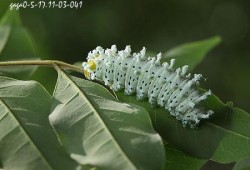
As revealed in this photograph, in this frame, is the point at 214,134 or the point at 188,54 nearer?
the point at 214,134

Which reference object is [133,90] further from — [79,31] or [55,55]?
[79,31]

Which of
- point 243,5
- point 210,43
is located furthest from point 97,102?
point 243,5

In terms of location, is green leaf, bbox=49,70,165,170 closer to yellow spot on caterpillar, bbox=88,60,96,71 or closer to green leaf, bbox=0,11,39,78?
yellow spot on caterpillar, bbox=88,60,96,71

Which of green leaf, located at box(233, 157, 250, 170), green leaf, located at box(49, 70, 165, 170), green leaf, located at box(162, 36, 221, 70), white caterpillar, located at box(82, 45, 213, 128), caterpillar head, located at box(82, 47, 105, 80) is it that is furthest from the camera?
green leaf, located at box(162, 36, 221, 70)

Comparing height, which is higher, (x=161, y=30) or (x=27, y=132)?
(x=27, y=132)

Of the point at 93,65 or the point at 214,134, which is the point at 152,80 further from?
the point at 214,134

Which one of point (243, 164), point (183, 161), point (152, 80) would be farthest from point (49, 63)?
point (243, 164)

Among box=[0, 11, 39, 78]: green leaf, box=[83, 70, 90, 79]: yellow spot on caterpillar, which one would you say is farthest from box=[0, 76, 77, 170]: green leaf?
box=[0, 11, 39, 78]: green leaf
